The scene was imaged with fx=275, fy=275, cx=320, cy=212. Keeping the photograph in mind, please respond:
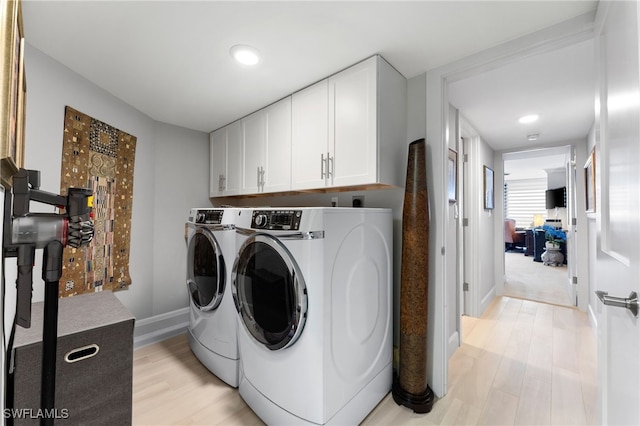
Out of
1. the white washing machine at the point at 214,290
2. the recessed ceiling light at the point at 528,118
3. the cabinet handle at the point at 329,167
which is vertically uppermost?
A: the recessed ceiling light at the point at 528,118

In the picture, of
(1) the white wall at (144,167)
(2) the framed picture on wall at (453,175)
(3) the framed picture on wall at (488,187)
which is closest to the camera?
(1) the white wall at (144,167)

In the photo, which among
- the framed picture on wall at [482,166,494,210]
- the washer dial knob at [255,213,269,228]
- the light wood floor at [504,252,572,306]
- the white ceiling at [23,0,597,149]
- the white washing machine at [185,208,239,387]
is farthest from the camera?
the light wood floor at [504,252,572,306]

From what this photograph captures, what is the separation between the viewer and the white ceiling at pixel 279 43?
1279 mm

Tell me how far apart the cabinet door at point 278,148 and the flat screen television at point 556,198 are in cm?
729

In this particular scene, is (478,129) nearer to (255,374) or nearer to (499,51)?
(499,51)

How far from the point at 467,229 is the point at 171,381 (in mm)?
3047

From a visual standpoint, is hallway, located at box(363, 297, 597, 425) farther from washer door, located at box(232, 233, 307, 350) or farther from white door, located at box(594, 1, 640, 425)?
washer door, located at box(232, 233, 307, 350)

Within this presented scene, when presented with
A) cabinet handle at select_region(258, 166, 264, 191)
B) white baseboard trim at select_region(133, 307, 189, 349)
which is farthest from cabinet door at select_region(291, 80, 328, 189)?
white baseboard trim at select_region(133, 307, 189, 349)

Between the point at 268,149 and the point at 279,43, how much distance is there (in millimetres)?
956

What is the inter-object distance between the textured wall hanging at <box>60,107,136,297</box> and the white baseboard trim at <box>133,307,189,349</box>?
451 millimetres

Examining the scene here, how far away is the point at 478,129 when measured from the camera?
300cm

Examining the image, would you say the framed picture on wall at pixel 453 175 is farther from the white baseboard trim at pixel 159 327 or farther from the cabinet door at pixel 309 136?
the white baseboard trim at pixel 159 327

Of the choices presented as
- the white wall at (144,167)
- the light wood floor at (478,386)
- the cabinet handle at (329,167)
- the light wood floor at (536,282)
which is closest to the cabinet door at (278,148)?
the cabinet handle at (329,167)

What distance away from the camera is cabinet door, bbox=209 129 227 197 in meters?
2.91
